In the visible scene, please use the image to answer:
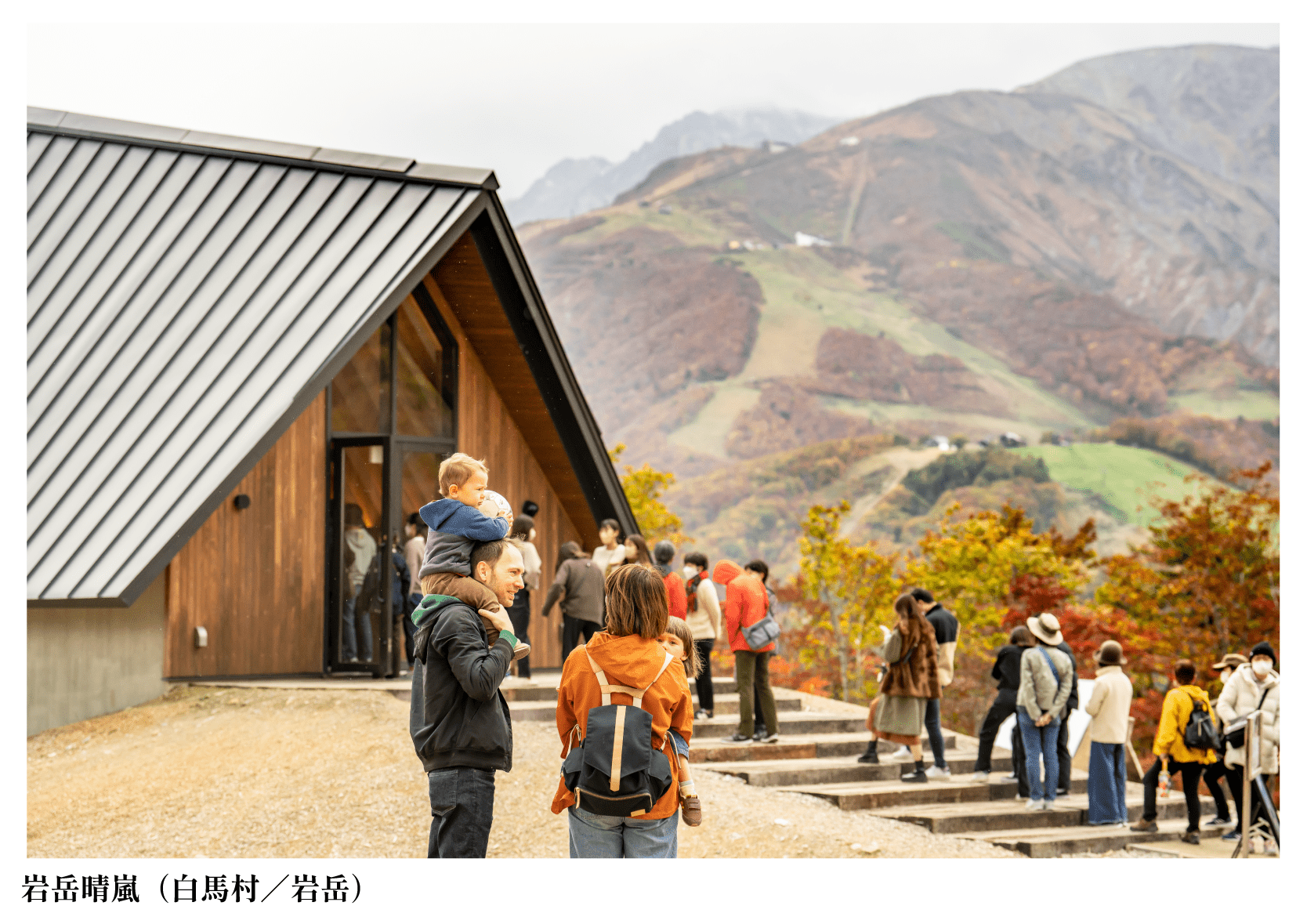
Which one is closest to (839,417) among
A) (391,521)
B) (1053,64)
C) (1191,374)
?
(1191,374)

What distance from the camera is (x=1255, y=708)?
31.9ft

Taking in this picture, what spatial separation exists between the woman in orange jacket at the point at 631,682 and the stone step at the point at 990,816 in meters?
5.76

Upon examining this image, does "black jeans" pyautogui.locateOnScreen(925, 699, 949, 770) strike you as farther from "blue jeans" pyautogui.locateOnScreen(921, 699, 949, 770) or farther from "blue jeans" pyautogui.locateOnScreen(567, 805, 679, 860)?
"blue jeans" pyautogui.locateOnScreen(567, 805, 679, 860)

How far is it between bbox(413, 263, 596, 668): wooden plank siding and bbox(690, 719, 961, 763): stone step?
3661 mm

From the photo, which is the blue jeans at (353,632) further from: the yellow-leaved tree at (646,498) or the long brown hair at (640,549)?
the yellow-leaved tree at (646,498)

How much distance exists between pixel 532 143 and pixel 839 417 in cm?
4566

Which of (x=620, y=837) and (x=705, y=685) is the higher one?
(x=620, y=837)

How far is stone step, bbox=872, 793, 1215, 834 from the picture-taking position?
9.38 metres

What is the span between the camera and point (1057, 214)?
97.2 metres

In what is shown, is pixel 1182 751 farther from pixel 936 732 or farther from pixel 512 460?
pixel 512 460

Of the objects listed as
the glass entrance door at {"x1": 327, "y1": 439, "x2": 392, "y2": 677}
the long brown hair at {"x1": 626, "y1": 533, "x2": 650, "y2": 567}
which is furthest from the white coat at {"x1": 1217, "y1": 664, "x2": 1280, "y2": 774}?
the glass entrance door at {"x1": 327, "y1": 439, "x2": 392, "y2": 677}

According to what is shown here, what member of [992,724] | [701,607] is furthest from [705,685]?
[992,724]

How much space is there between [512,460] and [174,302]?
434 centimetres

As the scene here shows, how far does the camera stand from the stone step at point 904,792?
31.4 ft
